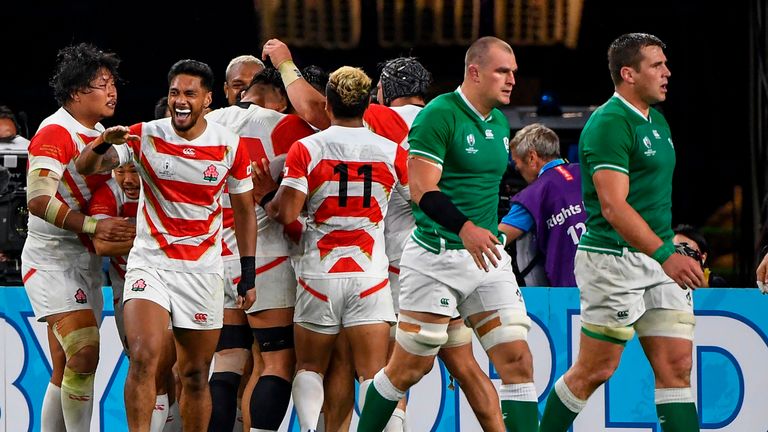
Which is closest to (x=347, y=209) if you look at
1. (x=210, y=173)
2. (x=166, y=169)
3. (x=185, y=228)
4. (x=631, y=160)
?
(x=210, y=173)

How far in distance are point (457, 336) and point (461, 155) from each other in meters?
1.00

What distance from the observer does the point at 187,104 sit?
277 inches

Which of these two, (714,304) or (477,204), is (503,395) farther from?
(714,304)

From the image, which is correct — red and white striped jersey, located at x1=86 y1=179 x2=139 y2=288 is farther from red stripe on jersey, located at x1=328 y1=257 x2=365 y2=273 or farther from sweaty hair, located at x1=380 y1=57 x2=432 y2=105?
sweaty hair, located at x1=380 y1=57 x2=432 y2=105

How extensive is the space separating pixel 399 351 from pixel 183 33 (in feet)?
30.2

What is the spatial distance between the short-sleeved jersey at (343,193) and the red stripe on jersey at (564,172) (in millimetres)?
1546

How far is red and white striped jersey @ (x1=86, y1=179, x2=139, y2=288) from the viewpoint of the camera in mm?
7578

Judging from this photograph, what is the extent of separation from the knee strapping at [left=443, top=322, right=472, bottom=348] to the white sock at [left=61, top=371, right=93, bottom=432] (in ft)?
6.11

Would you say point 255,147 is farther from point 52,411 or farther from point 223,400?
point 52,411

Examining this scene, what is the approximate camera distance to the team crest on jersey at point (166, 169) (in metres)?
6.96

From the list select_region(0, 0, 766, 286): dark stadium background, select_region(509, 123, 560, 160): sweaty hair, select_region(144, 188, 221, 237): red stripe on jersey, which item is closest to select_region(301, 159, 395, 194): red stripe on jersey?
select_region(144, 188, 221, 237): red stripe on jersey

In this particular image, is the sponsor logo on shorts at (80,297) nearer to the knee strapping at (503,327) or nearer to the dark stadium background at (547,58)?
the knee strapping at (503,327)

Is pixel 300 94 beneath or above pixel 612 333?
above

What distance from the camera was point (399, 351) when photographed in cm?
685
